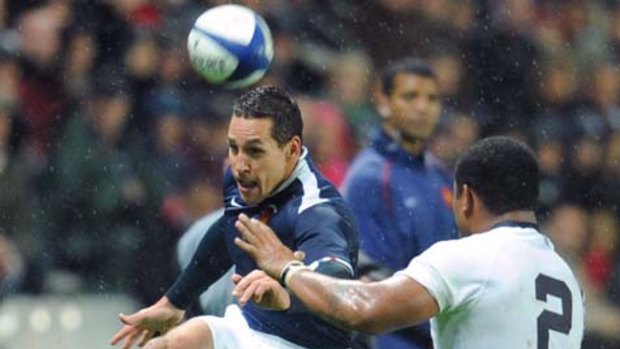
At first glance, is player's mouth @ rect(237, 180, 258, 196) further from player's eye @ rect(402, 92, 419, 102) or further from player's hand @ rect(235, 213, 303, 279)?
player's eye @ rect(402, 92, 419, 102)

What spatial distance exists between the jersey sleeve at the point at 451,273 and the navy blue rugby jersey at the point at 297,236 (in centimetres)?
78

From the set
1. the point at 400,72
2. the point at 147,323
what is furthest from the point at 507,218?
the point at 400,72

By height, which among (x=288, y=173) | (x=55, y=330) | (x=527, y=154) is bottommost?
(x=55, y=330)

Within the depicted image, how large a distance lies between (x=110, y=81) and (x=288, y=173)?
3.60m

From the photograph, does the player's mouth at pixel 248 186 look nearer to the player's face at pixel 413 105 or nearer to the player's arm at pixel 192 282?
the player's arm at pixel 192 282

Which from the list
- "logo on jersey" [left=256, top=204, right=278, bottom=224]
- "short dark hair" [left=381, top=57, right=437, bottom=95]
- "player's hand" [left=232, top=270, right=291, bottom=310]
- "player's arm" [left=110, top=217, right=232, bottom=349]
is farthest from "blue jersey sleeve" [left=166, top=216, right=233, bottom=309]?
"short dark hair" [left=381, top=57, right=437, bottom=95]

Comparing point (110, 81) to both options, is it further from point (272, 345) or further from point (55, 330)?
point (272, 345)

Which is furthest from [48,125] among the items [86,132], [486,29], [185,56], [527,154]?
[527,154]

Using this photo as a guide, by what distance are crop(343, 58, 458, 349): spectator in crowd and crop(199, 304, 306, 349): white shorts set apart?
4.94ft

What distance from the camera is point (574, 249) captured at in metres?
10.7

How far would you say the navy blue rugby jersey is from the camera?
6.04 metres

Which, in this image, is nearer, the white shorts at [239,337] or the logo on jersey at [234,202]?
the white shorts at [239,337]

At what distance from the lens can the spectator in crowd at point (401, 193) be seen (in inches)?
316

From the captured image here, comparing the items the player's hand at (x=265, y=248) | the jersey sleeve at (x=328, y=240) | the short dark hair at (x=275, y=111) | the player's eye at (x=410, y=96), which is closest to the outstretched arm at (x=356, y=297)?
the player's hand at (x=265, y=248)
